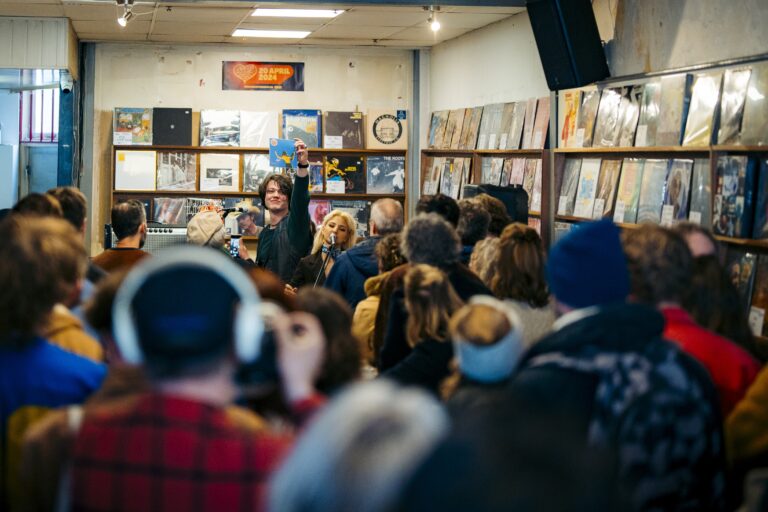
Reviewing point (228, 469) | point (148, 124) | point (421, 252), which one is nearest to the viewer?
point (228, 469)

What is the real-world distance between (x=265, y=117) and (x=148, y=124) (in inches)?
46.0

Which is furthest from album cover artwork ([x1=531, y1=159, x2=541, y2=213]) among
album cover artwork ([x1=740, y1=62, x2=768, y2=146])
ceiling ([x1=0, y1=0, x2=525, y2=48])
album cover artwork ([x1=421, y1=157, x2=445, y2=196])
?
album cover artwork ([x1=740, y1=62, x2=768, y2=146])

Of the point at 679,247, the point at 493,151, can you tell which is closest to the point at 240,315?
the point at 679,247

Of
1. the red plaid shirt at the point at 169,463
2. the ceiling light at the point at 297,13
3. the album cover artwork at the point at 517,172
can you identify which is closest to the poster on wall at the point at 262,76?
the ceiling light at the point at 297,13

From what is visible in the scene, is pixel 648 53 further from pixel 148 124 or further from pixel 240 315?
pixel 148 124

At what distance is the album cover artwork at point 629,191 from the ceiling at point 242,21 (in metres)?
2.23

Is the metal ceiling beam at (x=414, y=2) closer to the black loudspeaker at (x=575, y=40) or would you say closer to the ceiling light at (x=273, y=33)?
the black loudspeaker at (x=575, y=40)

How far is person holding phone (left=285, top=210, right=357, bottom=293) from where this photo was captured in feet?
18.1

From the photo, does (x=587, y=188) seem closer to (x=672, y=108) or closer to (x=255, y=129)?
(x=672, y=108)

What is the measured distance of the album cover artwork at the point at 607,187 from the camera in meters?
6.05

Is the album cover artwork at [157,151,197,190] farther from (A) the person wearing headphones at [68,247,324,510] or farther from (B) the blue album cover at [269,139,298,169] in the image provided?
(A) the person wearing headphones at [68,247,324,510]

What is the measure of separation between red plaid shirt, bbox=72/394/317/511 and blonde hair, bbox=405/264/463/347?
2.02 metres

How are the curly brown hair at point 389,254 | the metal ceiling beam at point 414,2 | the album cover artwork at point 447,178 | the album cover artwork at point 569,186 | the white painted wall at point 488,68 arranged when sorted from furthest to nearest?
the album cover artwork at point 447,178, the white painted wall at point 488,68, the metal ceiling beam at point 414,2, the album cover artwork at point 569,186, the curly brown hair at point 389,254

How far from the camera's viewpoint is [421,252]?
3.85 metres
